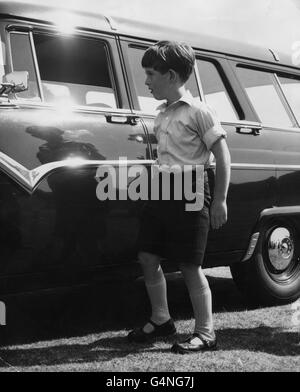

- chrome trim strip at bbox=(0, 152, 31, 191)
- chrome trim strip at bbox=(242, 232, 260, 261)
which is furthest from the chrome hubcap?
chrome trim strip at bbox=(0, 152, 31, 191)

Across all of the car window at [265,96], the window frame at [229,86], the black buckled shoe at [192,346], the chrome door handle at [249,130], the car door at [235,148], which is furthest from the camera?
the car window at [265,96]

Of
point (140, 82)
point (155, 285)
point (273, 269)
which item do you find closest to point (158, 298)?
point (155, 285)

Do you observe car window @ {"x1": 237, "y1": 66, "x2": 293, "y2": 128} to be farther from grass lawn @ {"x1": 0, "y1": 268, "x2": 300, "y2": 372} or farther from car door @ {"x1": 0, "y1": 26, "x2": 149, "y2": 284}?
grass lawn @ {"x1": 0, "y1": 268, "x2": 300, "y2": 372}

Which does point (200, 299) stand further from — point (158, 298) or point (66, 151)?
point (66, 151)

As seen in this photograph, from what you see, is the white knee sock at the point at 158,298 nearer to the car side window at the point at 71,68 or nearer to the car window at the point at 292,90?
the car side window at the point at 71,68

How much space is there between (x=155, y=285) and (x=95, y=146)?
84 centimetres

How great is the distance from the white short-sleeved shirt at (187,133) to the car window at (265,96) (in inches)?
48.9

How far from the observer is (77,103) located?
10.7 feet

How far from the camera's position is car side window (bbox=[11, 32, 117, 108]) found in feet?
10.4

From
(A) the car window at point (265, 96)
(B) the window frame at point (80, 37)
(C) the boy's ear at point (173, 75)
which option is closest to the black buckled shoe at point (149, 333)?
(B) the window frame at point (80, 37)

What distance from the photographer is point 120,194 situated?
127 inches

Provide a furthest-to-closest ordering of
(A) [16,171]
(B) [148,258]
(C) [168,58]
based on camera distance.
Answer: (B) [148,258] → (C) [168,58] → (A) [16,171]

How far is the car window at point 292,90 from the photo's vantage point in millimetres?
4516

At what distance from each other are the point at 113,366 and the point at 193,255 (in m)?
0.68
